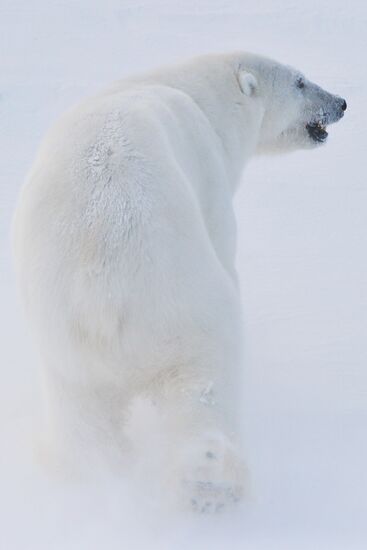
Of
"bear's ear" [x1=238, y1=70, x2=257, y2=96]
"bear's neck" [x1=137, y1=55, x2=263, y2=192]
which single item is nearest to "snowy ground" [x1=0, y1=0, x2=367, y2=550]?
"bear's neck" [x1=137, y1=55, x2=263, y2=192]

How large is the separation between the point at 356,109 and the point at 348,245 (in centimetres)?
219

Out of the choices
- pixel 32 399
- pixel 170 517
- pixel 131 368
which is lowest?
pixel 32 399

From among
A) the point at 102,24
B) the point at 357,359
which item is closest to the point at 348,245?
the point at 357,359

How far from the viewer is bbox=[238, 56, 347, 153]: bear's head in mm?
4047

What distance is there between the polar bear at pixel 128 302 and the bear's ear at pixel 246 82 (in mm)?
1065

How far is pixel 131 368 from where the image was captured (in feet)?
8.30

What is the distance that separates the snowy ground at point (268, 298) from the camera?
98.7 inches

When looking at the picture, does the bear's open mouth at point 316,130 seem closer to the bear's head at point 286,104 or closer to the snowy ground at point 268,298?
the bear's head at point 286,104

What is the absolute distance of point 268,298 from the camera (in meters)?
4.17

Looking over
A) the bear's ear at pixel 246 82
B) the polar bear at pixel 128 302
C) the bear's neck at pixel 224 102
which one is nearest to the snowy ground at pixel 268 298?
the polar bear at pixel 128 302

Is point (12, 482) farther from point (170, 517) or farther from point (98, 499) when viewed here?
point (170, 517)

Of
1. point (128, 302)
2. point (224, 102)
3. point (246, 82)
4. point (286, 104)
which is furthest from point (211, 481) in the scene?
point (286, 104)

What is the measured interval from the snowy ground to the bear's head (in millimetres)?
557

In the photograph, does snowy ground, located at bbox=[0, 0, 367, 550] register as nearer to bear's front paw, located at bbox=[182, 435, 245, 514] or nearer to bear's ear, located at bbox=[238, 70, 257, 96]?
bear's front paw, located at bbox=[182, 435, 245, 514]
